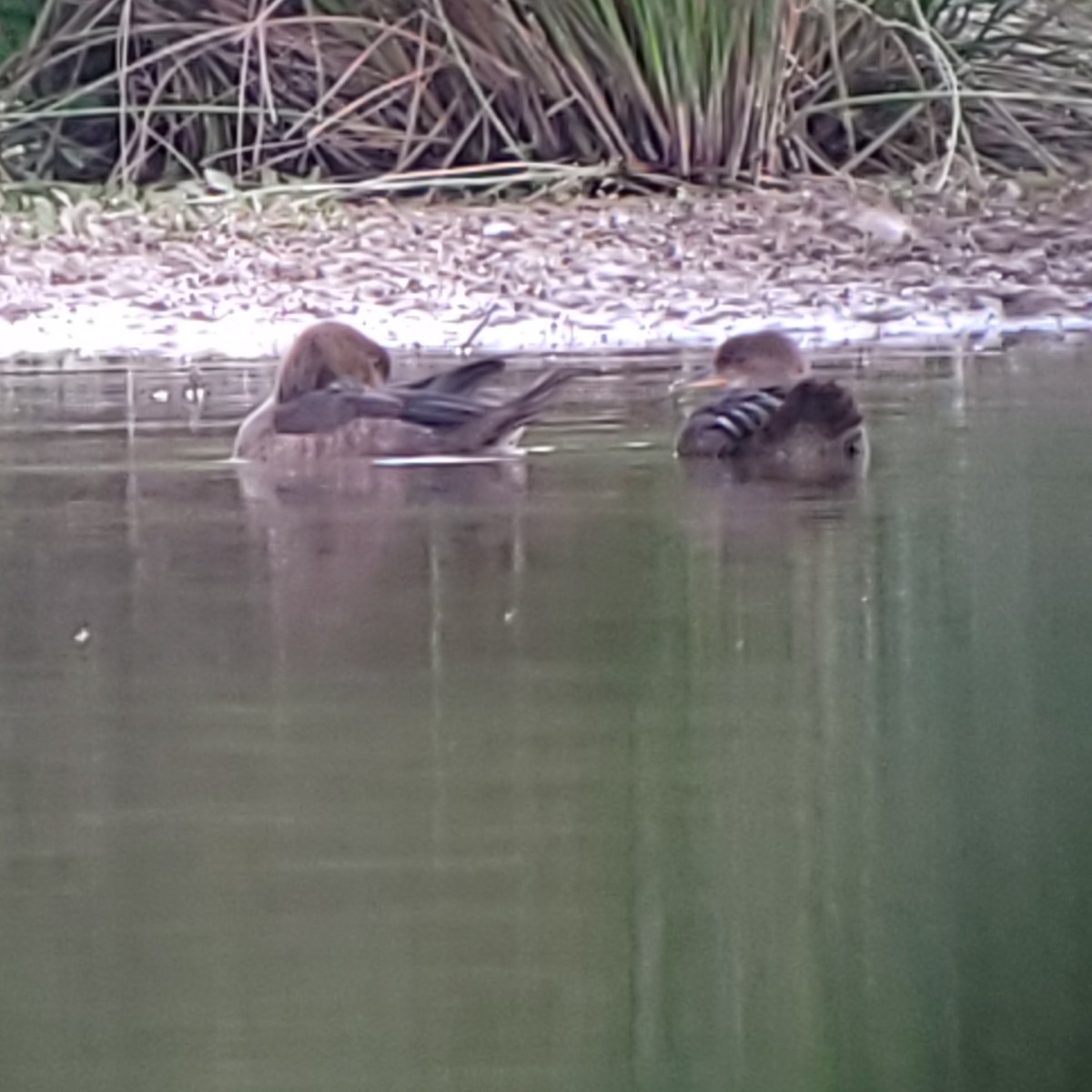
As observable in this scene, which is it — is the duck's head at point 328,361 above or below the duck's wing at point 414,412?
above

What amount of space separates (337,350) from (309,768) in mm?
2883

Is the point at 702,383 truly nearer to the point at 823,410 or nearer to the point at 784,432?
the point at 784,432

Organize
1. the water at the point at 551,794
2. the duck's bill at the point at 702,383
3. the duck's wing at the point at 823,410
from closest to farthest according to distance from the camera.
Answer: the water at the point at 551,794 < the duck's wing at the point at 823,410 < the duck's bill at the point at 702,383

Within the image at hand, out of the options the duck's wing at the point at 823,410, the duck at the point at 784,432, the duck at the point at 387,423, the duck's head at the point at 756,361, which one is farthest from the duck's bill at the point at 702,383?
the duck's wing at the point at 823,410

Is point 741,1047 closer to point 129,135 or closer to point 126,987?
point 126,987

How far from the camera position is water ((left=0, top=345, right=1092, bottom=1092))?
2125mm

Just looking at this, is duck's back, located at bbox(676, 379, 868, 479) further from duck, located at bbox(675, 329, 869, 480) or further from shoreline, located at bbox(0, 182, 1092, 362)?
shoreline, located at bbox(0, 182, 1092, 362)

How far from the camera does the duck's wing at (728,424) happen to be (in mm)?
5074

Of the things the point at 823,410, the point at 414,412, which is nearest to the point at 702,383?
the point at 414,412

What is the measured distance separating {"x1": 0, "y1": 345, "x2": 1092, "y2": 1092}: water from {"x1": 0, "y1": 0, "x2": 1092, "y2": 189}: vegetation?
4588 mm

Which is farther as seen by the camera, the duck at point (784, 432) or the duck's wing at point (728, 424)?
the duck's wing at point (728, 424)

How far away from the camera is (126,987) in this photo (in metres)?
2.23

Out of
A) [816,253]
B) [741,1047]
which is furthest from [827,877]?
[816,253]

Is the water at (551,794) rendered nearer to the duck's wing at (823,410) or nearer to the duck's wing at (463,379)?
the duck's wing at (823,410)
